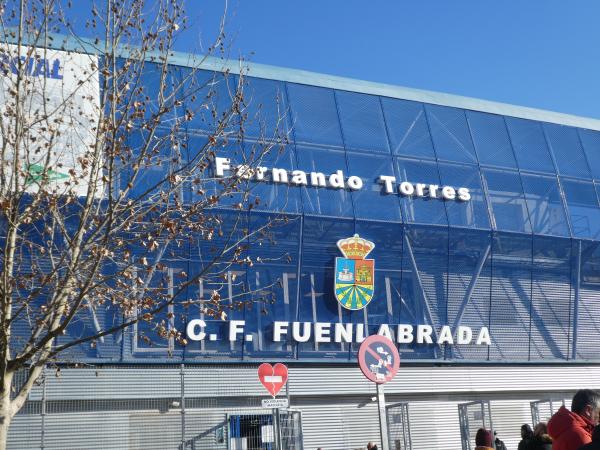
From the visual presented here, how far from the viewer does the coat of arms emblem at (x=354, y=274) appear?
22656 millimetres

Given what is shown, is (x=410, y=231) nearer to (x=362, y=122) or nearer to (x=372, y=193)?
(x=372, y=193)

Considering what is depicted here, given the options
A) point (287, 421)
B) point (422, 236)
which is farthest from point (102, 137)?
point (422, 236)

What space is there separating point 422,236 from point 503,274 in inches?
122

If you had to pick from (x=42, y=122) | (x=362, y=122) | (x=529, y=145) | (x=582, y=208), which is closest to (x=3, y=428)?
(x=42, y=122)

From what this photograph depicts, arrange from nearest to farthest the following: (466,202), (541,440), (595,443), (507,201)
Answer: (595,443), (541,440), (466,202), (507,201)

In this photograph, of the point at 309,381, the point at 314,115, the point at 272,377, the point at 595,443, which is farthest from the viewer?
the point at 314,115

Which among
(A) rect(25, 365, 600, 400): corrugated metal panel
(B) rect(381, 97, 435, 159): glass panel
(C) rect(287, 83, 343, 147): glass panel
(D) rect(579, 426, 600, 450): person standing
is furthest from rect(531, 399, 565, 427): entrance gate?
(D) rect(579, 426, 600, 450): person standing

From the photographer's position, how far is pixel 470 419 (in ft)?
70.3

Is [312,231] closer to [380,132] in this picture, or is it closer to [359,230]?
[359,230]

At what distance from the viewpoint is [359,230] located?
23172 millimetres

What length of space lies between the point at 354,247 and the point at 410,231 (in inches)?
73.4

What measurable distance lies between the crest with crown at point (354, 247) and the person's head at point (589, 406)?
16.3 meters

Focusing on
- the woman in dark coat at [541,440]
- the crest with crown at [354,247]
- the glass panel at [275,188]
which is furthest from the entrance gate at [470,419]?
the woman in dark coat at [541,440]

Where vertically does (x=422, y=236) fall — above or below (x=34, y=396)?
above
